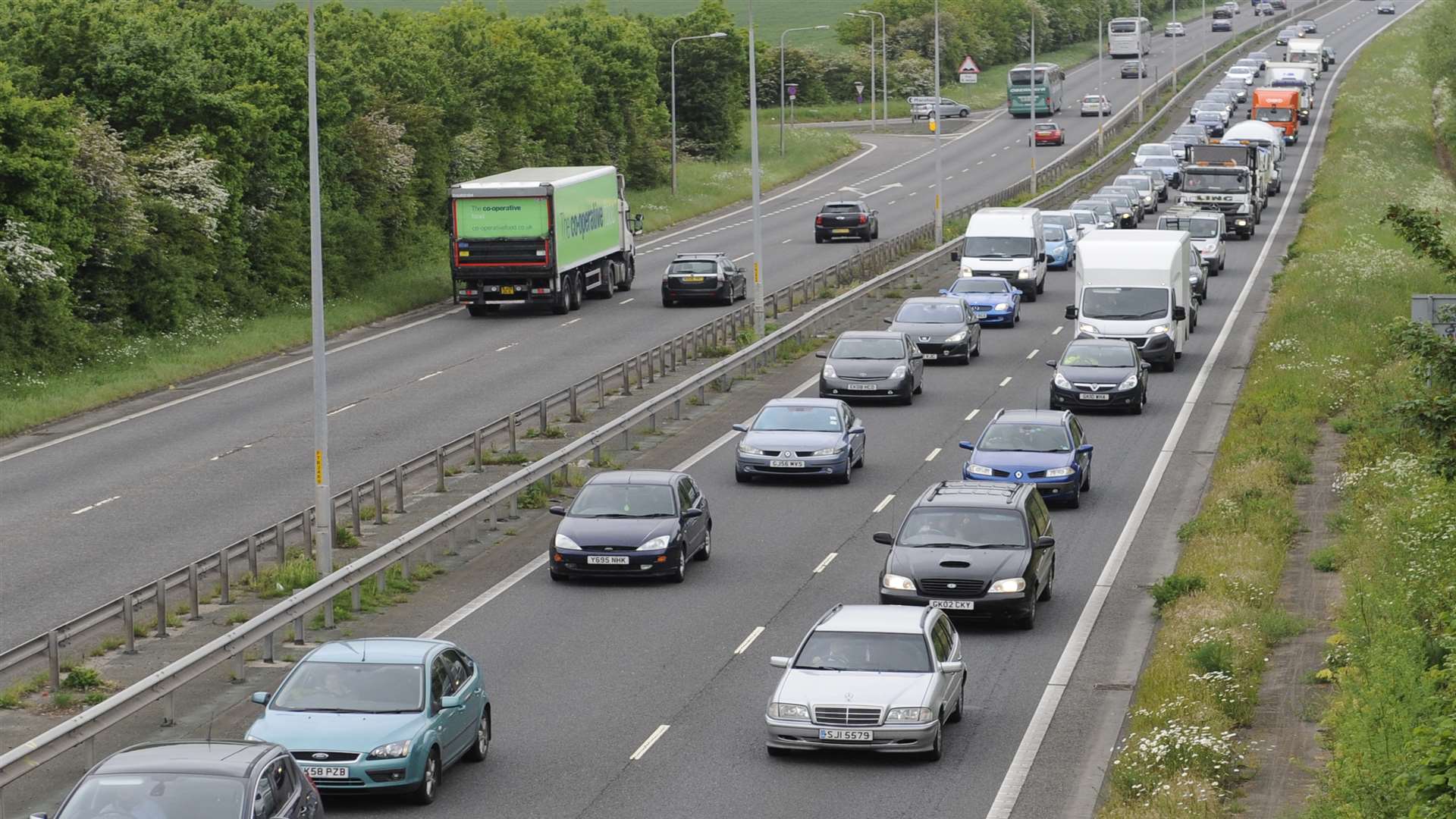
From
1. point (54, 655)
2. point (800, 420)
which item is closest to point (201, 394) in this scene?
point (800, 420)

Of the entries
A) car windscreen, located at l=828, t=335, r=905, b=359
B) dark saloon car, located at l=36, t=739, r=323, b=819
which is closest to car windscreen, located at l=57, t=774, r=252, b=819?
dark saloon car, located at l=36, t=739, r=323, b=819

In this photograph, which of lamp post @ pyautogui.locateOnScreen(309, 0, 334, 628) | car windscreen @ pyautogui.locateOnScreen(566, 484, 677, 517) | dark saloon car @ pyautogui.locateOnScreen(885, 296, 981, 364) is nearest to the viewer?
lamp post @ pyautogui.locateOnScreen(309, 0, 334, 628)

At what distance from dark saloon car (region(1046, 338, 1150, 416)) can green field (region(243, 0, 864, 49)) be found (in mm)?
112362

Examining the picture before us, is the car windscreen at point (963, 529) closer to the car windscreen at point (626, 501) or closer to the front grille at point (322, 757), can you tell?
the car windscreen at point (626, 501)

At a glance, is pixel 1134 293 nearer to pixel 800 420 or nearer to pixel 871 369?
pixel 871 369

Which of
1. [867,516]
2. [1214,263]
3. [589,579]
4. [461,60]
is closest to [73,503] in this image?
[589,579]

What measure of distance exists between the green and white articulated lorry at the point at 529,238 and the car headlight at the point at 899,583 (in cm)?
2929

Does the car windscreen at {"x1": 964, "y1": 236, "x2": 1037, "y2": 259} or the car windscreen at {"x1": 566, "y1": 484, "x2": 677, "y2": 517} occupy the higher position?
the car windscreen at {"x1": 964, "y1": 236, "x2": 1037, "y2": 259}

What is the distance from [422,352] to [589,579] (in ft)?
73.5

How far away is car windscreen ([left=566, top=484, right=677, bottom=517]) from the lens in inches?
1008

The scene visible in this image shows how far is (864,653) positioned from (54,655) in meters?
8.06

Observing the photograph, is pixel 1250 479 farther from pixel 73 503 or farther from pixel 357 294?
pixel 357 294

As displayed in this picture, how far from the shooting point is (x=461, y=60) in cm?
7062

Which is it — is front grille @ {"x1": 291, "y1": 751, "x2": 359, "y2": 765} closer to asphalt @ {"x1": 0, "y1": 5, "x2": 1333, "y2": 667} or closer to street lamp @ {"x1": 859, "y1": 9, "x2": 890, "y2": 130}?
asphalt @ {"x1": 0, "y1": 5, "x2": 1333, "y2": 667}
